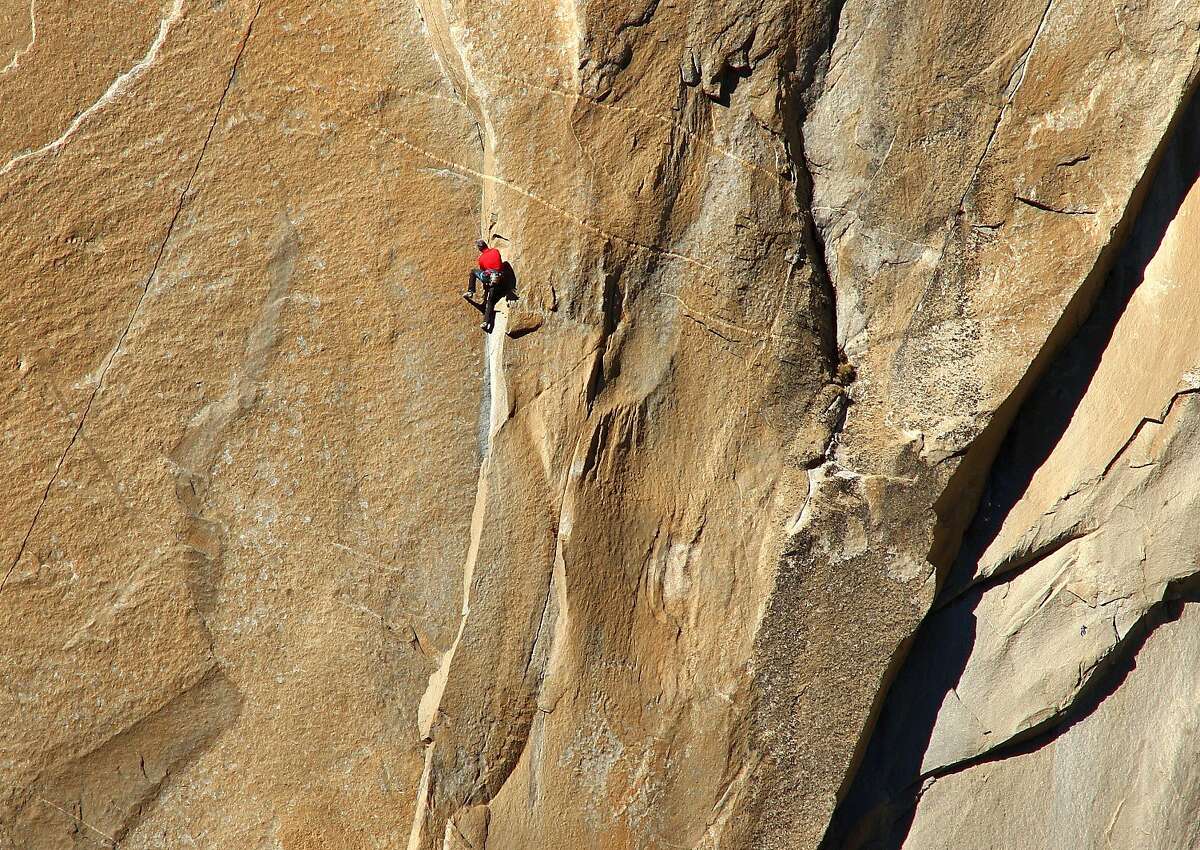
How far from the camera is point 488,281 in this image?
480cm

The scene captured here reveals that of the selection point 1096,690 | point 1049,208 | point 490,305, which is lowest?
point 1096,690

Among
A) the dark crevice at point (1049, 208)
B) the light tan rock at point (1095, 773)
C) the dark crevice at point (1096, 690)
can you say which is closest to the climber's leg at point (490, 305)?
the dark crevice at point (1049, 208)

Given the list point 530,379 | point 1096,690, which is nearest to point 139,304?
point 530,379

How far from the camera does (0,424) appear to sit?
4684 mm

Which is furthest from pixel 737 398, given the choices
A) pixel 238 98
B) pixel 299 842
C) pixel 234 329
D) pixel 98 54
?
pixel 98 54

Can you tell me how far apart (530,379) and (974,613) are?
332cm

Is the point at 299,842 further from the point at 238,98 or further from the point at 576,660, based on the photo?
the point at 238,98

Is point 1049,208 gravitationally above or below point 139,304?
above

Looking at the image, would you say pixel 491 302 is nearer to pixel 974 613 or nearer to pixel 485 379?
pixel 485 379

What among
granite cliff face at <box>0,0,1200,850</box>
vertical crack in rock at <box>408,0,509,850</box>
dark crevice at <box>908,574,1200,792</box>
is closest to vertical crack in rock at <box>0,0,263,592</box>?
granite cliff face at <box>0,0,1200,850</box>

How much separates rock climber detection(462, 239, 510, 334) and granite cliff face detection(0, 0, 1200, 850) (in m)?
0.08

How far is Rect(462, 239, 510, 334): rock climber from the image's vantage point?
4.76m

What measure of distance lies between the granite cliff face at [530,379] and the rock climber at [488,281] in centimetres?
8

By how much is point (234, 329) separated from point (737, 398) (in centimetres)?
273
